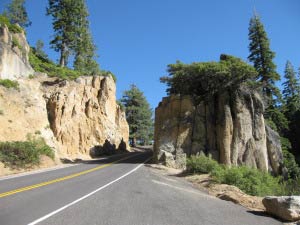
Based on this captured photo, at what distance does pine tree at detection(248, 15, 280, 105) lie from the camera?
157 feet

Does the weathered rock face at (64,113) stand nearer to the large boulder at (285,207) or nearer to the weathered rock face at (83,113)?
the weathered rock face at (83,113)

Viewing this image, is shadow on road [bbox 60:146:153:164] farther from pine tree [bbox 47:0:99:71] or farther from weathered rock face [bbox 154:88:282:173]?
pine tree [bbox 47:0:99:71]

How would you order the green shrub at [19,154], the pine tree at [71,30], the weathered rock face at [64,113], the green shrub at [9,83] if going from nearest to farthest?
the green shrub at [19,154] → the weathered rock face at [64,113] → the green shrub at [9,83] → the pine tree at [71,30]

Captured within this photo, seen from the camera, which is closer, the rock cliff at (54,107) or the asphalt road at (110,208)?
the asphalt road at (110,208)

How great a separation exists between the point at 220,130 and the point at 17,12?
4662 centimetres

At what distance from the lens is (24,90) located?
2978 cm

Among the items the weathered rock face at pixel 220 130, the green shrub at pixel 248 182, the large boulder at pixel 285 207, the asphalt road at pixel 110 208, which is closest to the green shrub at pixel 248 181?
the green shrub at pixel 248 182

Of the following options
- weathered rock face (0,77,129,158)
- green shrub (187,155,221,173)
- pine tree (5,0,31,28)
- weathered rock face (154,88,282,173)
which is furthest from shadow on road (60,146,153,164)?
pine tree (5,0,31,28)

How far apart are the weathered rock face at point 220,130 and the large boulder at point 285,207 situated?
17.5m

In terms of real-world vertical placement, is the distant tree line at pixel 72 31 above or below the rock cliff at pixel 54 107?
above

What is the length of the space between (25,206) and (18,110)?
813 inches

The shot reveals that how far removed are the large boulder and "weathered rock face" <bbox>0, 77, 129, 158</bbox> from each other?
19725 millimetres

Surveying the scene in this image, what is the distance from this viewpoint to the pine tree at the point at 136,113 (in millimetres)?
73625

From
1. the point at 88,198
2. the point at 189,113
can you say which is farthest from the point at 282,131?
the point at 88,198
